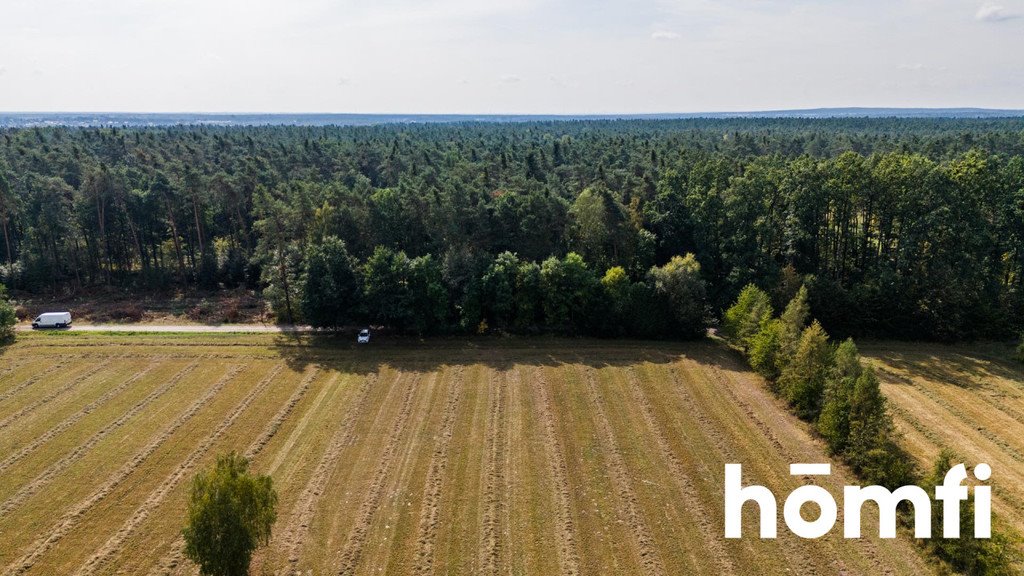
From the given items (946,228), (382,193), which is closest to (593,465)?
(382,193)

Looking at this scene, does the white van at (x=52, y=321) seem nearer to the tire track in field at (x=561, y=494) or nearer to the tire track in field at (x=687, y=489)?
the tire track in field at (x=561, y=494)

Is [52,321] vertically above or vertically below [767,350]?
below

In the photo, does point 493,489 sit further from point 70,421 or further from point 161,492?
point 70,421

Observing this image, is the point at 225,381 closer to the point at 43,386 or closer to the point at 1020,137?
the point at 43,386

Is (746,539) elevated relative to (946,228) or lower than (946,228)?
lower

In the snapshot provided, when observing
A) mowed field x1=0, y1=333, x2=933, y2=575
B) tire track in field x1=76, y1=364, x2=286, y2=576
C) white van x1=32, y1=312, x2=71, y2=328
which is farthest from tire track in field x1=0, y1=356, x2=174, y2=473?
white van x1=32, y1=312, x2=71, y2=328

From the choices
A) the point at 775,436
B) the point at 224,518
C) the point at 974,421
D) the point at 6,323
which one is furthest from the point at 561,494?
the point at 6,323
